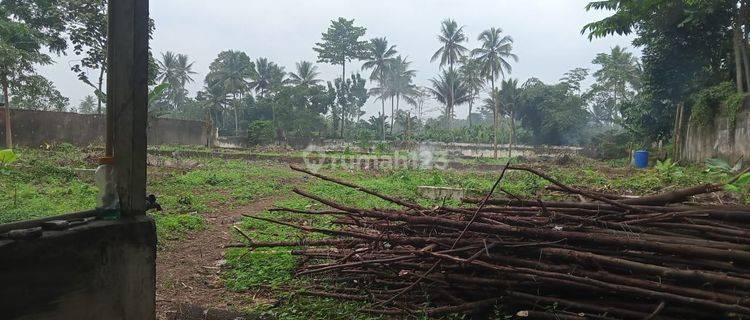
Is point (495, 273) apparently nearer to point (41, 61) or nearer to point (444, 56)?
point (41, 61)

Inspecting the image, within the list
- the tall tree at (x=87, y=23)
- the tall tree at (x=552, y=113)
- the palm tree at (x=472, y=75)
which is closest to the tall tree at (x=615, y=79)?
the tall tree at (x=552, y=113)

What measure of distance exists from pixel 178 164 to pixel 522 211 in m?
16.6

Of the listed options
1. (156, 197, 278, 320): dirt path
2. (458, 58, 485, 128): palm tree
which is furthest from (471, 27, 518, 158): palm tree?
(156, 197, 278, 320): dirt path

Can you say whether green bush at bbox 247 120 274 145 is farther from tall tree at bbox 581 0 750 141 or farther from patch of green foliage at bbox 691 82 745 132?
patch of green foliage at bbox 691 82 745 132

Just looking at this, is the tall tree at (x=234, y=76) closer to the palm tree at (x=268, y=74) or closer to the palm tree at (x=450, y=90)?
the palm tree at (x=268, y=74)

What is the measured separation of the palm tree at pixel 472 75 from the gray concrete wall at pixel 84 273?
45299mm

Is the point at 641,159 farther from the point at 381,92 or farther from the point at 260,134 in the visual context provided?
the point at 381,92

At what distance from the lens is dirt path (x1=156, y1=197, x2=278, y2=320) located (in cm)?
412

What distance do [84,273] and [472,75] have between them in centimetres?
4923

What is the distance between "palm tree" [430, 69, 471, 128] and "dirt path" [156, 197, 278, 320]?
41.4m

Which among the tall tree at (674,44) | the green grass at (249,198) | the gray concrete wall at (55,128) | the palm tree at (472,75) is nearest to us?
the green grass at (249,198)

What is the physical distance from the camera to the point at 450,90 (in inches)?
1850

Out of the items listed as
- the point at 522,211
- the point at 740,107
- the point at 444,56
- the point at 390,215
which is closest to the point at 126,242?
the point at 390,215

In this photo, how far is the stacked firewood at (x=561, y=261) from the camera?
2.94m
